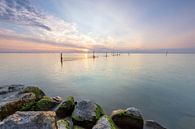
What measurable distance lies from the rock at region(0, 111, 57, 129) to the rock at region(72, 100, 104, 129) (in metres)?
2.97

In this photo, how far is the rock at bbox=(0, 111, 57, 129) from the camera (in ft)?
14.1

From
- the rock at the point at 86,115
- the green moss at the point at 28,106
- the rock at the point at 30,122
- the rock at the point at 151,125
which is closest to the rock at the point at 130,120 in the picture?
the rock at the point at 151,125

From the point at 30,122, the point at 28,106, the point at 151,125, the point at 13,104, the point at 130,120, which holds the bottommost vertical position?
the point at 151,125

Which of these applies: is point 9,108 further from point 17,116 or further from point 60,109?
point 17,116

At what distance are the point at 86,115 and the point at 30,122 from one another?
3538 mm

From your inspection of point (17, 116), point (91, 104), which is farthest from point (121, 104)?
point (17, 116)

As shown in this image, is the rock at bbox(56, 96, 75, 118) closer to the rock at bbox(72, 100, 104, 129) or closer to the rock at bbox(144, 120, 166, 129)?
the rock at bbox(72, 100, 104, 129)

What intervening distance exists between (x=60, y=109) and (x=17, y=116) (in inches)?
170

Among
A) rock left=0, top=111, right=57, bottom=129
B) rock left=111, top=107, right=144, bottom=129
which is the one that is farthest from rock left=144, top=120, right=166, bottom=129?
rock left=0, top=111, right=57, bottom=129

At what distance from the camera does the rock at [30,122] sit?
429 cm

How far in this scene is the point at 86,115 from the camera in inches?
294

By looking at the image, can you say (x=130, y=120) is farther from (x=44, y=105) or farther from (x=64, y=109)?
(x=44, y=105)

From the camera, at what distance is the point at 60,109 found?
346 inches

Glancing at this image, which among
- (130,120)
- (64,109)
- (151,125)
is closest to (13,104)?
(64,109)
